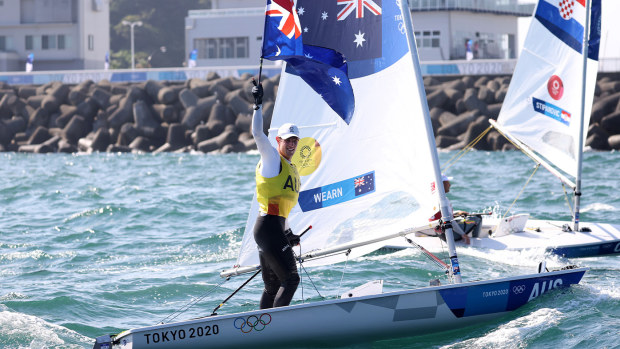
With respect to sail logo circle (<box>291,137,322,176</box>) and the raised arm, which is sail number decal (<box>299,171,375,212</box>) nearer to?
sail logo circle (<box>291,137,322,176</box>)

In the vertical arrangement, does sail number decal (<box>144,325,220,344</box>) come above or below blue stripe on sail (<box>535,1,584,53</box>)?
below

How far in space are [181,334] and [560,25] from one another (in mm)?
8546

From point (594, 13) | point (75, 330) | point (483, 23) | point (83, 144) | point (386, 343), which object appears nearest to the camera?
point (386, 343)

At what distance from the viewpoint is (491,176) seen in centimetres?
2364

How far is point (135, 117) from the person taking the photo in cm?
3781

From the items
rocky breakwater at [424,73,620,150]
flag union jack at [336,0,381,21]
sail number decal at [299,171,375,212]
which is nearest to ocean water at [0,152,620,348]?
sail number decal at [299,171,375,212]

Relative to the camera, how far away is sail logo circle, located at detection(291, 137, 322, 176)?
8.12 m

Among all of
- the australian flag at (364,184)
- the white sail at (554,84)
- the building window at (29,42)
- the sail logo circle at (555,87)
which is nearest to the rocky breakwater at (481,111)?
the white sail at (554,84)

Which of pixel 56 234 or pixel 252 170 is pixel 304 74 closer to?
pixel 56 234

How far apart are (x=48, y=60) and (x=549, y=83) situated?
50369 millimetres

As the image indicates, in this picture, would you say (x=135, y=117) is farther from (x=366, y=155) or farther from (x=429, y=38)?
(x=366, y=155)

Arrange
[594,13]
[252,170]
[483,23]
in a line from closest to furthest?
[594,13] → [252,170] → [483,23]

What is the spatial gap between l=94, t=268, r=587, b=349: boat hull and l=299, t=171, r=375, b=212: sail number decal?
104cm

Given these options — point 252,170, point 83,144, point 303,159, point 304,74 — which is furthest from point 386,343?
point 83,144
